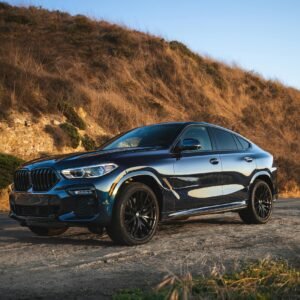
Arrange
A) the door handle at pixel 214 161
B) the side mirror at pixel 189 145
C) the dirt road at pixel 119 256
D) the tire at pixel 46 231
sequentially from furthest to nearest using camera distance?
the door handle at pixel 214 161 → the tire at pixel 46 231 → the side mirror at pixel 189 145 → the dirt road at pixel 119 256

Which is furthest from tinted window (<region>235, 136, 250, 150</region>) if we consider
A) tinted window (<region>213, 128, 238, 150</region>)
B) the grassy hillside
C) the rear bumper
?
the grassy hillside

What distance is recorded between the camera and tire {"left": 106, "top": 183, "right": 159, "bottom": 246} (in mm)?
6742

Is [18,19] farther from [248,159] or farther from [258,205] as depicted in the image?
[258,205]

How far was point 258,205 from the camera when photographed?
30.5 ft

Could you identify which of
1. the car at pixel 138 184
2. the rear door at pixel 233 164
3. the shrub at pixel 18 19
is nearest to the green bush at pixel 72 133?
the rear door at pixel 233 164

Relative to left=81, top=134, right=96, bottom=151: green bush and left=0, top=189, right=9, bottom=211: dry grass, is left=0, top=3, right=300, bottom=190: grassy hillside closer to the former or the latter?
left=81, top=134, right=96, bottom=151: green bush

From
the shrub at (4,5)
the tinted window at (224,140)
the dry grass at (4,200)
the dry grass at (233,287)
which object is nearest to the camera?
the dry grass at (233,287)

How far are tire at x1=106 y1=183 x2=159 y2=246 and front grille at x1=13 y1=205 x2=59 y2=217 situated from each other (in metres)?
0.71

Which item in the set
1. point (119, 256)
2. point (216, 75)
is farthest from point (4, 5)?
point (119, 256)

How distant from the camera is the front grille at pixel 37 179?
22.4 feet

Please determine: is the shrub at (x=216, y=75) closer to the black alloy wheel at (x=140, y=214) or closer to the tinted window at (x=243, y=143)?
the tinted window at (x=243, y=143)

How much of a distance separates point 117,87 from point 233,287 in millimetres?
25704

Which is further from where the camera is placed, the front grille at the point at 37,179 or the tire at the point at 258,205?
the tire at the point at 258,205

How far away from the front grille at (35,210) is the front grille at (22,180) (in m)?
0.25
